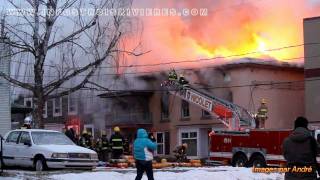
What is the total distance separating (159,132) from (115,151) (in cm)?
1673

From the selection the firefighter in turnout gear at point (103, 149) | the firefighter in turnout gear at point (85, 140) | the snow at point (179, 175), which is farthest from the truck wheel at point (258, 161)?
the snow at point (179, 175)

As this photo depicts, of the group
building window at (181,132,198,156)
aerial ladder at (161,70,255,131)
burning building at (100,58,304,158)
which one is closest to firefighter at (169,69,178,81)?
aerial ladder at (161,70,255,131)

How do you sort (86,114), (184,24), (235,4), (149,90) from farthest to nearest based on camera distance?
(86,114) → (149,90) → (184,24) → (235,4)

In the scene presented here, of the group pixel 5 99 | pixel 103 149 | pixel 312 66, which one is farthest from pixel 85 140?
pixel 312 66

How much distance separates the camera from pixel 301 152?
23.2ft

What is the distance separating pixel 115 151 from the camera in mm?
20406

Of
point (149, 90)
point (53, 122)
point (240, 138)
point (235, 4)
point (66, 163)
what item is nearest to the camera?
point (66, 163)

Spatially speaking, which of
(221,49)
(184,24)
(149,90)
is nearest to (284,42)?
(221,49)

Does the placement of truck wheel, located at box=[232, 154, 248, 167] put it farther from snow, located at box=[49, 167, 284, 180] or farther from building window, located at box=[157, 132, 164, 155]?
building window, located at box=[157, 132, 164, 155]

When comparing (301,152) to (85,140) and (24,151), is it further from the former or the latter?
(85,140)

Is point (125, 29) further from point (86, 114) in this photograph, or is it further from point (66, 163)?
point (86, 114)

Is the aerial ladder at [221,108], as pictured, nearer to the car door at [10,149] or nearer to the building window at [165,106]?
the building window at [165,106]

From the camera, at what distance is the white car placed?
14.9m

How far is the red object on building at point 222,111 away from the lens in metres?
25.2
